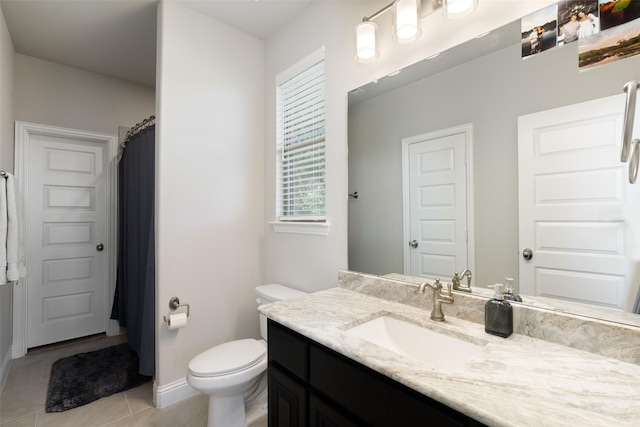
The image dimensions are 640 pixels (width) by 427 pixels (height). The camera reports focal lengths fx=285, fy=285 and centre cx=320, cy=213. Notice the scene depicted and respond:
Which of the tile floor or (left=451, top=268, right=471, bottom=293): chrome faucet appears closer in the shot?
(left=451, top=268, right=471, bottom=293): chrome faucet

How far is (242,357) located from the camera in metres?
1.60

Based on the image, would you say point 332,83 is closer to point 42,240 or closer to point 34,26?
point 34,26

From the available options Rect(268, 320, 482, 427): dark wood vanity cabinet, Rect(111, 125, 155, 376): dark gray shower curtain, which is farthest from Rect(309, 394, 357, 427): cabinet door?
Rect(111, 125, 155, 376): dark gray shower curtain

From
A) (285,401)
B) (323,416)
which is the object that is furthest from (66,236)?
(323,416)

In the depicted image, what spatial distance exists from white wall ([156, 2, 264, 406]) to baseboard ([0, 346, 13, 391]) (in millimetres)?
1288

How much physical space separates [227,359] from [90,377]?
1.41 meters

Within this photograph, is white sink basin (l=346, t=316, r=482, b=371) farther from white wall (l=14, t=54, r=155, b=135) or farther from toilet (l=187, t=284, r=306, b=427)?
white wall (l=14, t=54, r=155, b=135)

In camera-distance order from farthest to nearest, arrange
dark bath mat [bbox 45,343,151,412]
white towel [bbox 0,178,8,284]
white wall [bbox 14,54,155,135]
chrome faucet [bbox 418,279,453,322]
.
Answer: white wall [bbox 14,54,155,135]
dark bath mat [bbox 45,343,151,412]
white towel [bbox 0,178,8,284]
chrome faucet [bbox 418,279,453,322]

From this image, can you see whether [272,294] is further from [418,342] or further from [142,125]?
[142,125]

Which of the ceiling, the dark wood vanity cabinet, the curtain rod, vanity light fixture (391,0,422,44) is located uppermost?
the ceiling

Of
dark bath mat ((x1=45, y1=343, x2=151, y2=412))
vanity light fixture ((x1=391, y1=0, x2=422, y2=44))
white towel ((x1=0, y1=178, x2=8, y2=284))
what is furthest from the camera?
dark bath mat ((x1=45, y1=343, x2=151, y2=412))

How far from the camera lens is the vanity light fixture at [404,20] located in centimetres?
115

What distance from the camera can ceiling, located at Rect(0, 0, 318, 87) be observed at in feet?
6.33

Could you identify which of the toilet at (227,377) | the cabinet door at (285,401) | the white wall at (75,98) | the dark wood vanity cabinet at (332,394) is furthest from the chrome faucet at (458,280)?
the white wall at (75,98)
